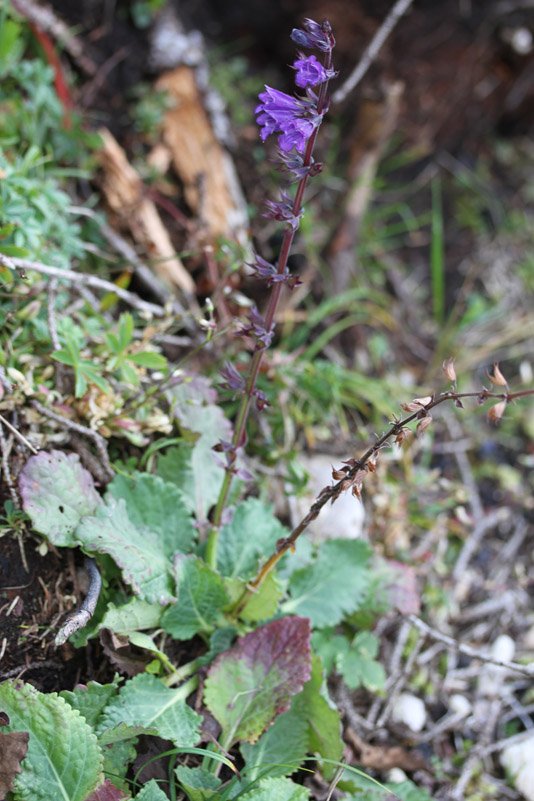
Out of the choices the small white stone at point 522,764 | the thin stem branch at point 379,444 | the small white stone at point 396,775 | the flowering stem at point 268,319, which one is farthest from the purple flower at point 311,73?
the small white stone at point 522,764

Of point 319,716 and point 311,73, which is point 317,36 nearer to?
point 311,73

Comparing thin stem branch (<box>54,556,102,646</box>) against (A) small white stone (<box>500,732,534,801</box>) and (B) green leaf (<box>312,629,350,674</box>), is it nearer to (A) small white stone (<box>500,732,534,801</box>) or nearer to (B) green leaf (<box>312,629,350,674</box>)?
(B) green leaf (<box>312,629,350,674</box>)

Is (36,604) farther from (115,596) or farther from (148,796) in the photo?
(148,796)

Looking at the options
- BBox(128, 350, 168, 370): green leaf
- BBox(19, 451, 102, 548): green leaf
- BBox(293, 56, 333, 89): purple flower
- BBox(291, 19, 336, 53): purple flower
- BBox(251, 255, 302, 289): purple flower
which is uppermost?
BBox(291, 19, 336, 53): purple flower

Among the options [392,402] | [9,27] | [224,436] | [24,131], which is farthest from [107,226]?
[392,402]

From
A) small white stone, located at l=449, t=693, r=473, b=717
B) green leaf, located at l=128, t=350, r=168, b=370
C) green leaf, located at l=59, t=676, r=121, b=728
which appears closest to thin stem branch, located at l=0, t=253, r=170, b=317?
green leaf, located at l=128, t=350, r=168, b=370
